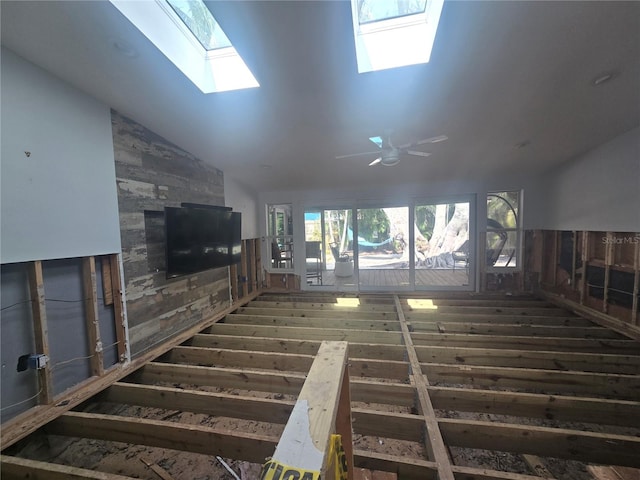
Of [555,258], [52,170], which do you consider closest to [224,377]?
[52,170]

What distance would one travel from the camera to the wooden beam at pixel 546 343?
2637 millimetres

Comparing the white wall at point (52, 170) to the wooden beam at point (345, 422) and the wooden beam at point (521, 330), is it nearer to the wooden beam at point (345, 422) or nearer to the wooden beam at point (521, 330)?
the wooden beam at point (345, 422)

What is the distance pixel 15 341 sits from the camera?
6.23ft

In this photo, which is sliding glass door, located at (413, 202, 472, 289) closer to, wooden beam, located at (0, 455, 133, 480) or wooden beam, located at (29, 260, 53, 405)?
wooden beam, located at (0, 455, 133, 480)

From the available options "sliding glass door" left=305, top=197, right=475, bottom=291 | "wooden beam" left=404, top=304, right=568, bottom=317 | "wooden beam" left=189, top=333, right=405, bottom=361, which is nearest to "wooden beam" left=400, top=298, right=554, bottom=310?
"wooden beam" left=404, top=304, right=568, bottom=317

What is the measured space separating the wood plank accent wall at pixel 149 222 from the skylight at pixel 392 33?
2.57 meters

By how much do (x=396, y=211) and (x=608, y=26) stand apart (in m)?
3.95

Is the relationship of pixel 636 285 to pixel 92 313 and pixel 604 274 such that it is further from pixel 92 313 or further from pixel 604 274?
pixel 92 313

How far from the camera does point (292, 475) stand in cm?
49

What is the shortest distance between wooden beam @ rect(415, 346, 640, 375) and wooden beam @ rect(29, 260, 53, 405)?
3233 mm

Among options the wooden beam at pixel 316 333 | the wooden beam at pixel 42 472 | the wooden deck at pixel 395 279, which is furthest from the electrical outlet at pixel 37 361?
the wooden deck at pixel 395 279

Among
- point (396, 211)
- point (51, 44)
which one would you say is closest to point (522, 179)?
point (396, 211)

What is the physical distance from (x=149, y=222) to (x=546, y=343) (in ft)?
15.3

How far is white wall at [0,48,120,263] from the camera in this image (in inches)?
71.9
